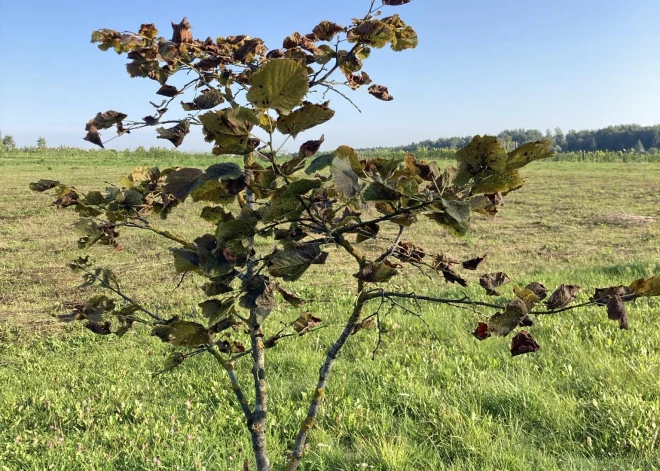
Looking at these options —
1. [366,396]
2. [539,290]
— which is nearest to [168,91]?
[539,290]

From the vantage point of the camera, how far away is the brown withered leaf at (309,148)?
105cm

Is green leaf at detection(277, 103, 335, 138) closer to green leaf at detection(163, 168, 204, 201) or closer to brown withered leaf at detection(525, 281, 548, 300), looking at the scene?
green leaf at detection(163, 168, 204, 201)

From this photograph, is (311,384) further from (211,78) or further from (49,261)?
(49,261)

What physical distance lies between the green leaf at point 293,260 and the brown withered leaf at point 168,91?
2.77 feet

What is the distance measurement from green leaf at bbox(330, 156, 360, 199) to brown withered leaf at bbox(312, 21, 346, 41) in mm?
783

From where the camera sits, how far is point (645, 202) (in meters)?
14.6

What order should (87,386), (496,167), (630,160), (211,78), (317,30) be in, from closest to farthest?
1. (496,167)
2. (317,30)
3. (211,78)
4. (87,386)
5. (630,160)

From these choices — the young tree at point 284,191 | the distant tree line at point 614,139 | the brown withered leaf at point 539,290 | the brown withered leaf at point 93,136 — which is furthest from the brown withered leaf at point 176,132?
the distant tree line at point 614,139

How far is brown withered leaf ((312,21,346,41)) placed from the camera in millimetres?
1584

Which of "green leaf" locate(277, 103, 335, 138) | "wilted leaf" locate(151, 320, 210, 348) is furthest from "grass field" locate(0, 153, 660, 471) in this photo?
"green leaf" locate(277, 103, 335, 138)

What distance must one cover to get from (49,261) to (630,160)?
1421 inches

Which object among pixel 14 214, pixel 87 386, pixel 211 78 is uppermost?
pixel 211 78

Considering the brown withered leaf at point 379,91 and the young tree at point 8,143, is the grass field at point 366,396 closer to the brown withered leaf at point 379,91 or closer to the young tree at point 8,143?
the brown withered leaf at point 379,91

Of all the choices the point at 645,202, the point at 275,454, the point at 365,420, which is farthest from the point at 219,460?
the point at 645,202
